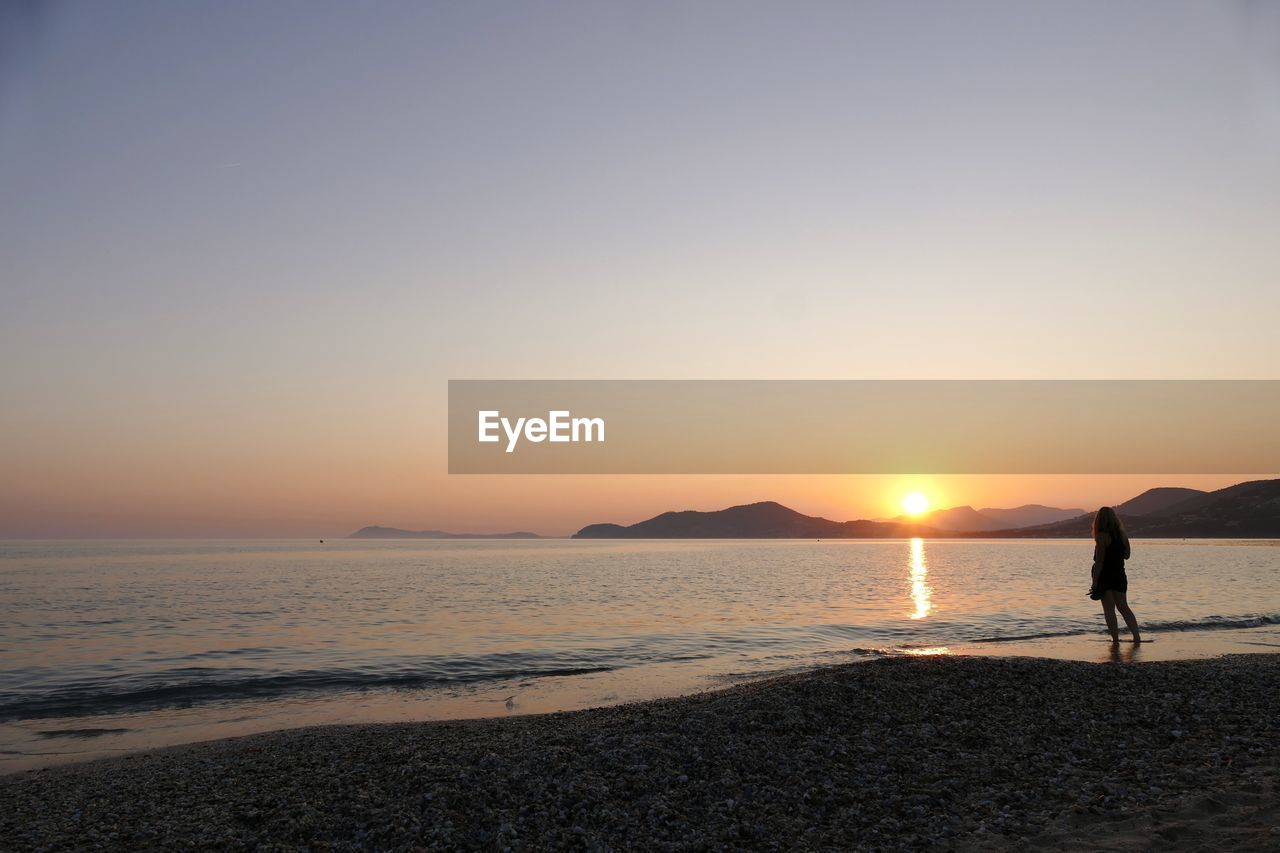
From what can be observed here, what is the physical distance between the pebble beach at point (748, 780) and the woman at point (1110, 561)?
584cm

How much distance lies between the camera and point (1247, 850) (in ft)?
23.5

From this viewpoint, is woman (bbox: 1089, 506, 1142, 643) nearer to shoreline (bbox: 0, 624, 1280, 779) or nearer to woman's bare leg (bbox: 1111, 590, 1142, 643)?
woman's bare leg (bbox: 1111, 590, 1142, 643)

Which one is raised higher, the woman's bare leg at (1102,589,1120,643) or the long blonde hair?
the long blonde hair

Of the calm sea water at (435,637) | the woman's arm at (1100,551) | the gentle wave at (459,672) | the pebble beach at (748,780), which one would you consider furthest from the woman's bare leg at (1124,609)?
the pebble beach at (748,780)

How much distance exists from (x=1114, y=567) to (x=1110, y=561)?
0.32 m

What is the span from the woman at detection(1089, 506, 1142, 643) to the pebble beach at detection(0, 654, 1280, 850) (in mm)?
5835

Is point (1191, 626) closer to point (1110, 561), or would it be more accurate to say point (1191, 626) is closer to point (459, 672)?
point (1110, 561)

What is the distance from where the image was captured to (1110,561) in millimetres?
19797

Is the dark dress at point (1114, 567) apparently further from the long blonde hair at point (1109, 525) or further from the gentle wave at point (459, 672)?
the gentle wave at point (459, 672)

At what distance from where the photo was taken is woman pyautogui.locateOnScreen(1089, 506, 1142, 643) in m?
19.8

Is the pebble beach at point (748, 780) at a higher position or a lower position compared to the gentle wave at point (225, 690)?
higher

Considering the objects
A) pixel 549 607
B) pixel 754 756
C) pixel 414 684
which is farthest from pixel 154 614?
pixel 754 756

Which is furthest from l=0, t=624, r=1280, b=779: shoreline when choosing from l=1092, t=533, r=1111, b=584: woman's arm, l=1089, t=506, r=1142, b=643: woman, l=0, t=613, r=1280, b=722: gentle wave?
l=1092, t=533, r=1111, b=584: woman's arm

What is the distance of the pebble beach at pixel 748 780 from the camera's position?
26.8 feet
